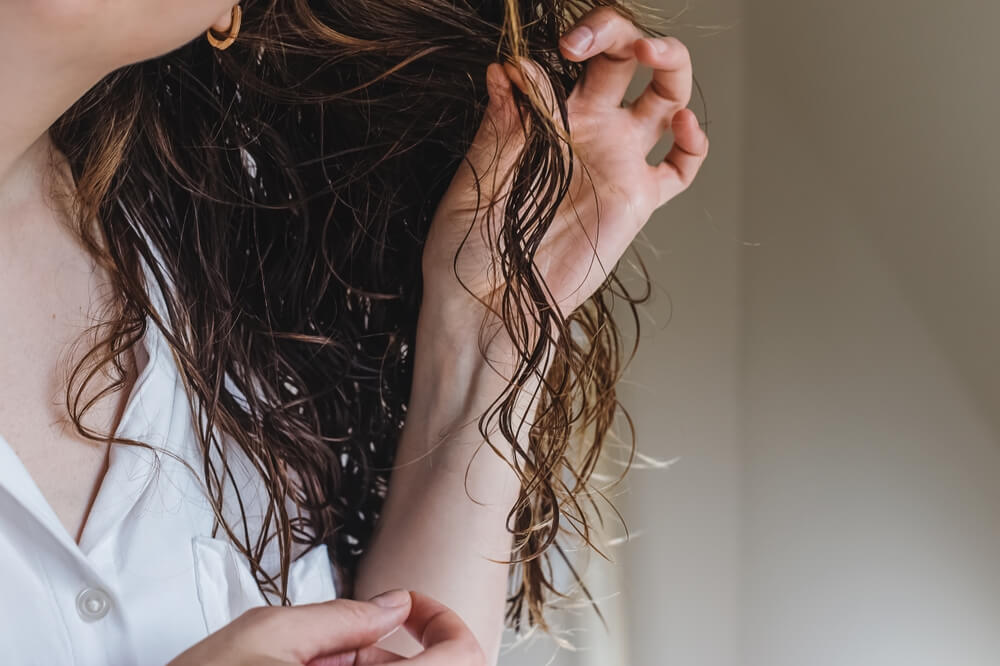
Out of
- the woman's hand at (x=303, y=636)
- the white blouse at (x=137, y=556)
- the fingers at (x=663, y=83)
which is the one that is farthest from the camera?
the fingers at (x=663, y=83)

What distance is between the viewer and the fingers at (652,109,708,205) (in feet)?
2.96

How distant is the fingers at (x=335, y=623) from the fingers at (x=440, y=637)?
0.03 metres

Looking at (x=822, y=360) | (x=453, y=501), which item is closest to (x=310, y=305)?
(x=453, y=501)

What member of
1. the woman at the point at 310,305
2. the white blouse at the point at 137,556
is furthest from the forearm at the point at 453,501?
the white blouse at the point at 137,556

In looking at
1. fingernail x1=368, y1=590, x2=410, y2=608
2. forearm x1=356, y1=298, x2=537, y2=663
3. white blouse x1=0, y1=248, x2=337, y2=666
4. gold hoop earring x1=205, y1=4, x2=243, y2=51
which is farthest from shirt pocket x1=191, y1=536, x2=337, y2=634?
gold hoop earring x1=205, y1=4, x2=243, y2=51

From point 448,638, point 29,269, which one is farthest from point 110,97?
point 448,638

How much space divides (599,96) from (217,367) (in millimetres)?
454

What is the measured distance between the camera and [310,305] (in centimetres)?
101

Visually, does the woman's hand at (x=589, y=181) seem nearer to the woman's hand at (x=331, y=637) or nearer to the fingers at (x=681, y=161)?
the fingers at (x=681, y=161)

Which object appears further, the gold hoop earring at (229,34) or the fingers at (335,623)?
the gold hoop earring at (229,34)

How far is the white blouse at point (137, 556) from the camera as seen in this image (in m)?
0.68

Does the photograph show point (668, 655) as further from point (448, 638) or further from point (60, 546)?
point (60, 546)

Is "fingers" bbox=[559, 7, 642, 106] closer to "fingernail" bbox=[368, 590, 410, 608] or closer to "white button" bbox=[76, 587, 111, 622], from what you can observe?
"fingernail" bbox=[368, 590, 410, 608]

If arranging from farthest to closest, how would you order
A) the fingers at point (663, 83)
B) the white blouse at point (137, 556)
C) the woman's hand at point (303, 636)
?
1. the fingers at point (663, 83)
2. the white blouse at point (137, 556)
3. the woman's hand at point (303, 636)
